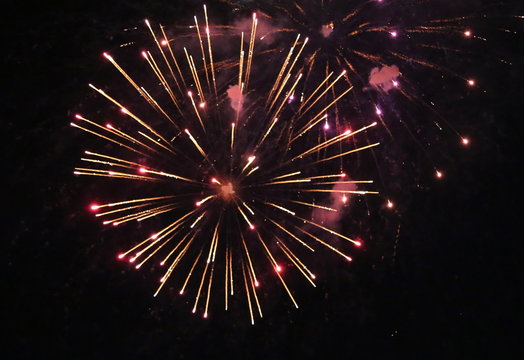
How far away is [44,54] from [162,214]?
102 inches

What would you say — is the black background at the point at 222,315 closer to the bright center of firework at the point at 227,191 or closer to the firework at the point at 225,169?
the firework at the point at 225,169

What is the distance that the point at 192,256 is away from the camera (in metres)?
4.26

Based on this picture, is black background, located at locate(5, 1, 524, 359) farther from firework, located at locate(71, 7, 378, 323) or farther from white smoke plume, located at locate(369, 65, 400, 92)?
white smoke plume, located at locate(369, 65, 400, 92)

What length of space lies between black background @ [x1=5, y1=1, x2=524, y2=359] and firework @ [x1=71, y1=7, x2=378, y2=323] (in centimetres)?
26

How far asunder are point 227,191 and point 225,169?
27 cm

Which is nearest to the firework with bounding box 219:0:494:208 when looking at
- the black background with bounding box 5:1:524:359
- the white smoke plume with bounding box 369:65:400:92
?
the white smoke plume with bounding box 369:65:400:92

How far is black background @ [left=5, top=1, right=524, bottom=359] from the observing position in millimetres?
4238

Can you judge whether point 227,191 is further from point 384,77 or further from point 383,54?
point 383,54

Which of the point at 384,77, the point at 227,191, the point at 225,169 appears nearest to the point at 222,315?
the point at 227,191

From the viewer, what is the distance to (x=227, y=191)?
427 centimetres

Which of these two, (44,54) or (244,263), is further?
(44,54)

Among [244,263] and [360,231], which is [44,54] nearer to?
[244,263]

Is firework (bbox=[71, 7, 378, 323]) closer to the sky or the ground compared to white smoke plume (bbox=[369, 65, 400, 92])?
closer to the ground

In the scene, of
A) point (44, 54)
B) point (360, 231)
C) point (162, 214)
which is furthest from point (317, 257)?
point (44, 54)
